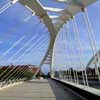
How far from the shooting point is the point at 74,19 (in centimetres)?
1089

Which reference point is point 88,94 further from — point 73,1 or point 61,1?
point 61,1

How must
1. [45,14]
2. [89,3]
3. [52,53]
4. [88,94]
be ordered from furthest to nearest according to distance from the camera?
1. [52,53]
2. [45,14]
3. [89,3]
4. [88,94]

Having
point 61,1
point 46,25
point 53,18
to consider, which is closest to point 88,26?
point 61,1

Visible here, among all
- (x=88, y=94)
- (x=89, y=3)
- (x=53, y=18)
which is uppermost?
(x=53, y=18)

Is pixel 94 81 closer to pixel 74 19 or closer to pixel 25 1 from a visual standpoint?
pixel 74 19

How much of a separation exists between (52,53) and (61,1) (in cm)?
2056

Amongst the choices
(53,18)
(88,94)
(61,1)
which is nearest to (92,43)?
(88,94)

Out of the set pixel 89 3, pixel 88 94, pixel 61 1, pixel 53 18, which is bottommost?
pixel 88 94

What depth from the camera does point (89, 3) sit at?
8.08 meters

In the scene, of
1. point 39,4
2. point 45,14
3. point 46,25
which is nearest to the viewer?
point 39,4

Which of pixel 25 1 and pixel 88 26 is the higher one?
pixel 25 1

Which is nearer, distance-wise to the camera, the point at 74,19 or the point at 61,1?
the point at 61,1

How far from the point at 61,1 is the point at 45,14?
447cm

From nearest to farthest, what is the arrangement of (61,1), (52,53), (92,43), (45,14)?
1. (92,43)
2. (61,1)
3. (45,14)
4. (52,53)
